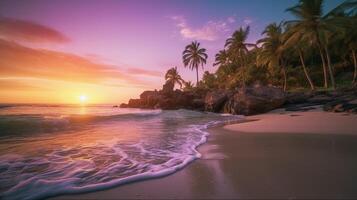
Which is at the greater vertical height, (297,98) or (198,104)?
(297,98)

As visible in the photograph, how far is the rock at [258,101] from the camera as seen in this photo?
19.3m

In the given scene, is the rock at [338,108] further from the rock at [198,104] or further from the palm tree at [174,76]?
the palm tree at [174,76]

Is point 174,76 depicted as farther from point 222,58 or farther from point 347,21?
point 347,21

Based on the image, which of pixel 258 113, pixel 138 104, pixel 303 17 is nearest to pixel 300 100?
pixel 258 113

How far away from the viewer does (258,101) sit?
1920 cm

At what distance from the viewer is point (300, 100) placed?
66.7ft

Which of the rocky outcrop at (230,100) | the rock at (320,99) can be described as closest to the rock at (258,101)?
the rocky outcrop at (230,100)

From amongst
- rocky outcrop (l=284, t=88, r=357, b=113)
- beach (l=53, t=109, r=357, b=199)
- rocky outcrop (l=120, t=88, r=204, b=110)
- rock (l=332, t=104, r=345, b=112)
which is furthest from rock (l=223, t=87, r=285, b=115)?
beach (l=53, t=109, r=357, b=199)

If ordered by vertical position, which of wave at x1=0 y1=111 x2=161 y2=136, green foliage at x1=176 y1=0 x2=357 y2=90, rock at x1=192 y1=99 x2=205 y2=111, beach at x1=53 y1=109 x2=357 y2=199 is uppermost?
green foliage at x1=176 y1=0 x2=357 y2=90

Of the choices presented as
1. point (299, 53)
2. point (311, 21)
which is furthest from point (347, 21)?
point (299, 53)

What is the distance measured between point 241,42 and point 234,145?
3334 centimetres

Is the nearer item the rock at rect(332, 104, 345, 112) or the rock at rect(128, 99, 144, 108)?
the rock at rect(332, 104, 345, 112)

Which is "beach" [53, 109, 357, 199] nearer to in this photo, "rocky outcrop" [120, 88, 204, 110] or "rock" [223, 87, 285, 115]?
"rock" [223, 87, 285, 115]

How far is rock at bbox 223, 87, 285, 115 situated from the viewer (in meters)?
19.3
